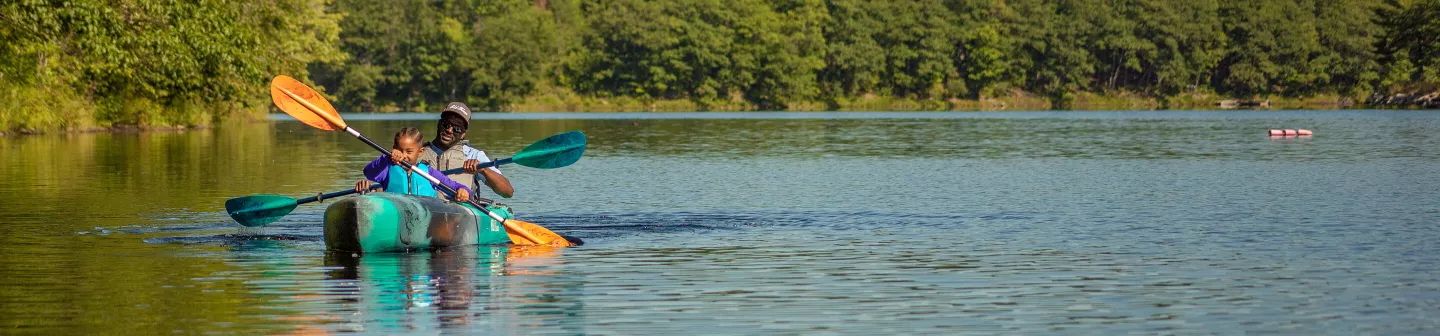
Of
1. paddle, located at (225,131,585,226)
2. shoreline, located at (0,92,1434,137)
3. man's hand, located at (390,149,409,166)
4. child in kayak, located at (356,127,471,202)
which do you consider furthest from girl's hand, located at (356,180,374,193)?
shoreline, located at (0,92,1434,137)

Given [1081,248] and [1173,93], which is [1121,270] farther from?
[1173,93]

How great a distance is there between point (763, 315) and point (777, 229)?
8155 millimetres

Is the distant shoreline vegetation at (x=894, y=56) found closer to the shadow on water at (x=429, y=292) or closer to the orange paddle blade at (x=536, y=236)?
the orange paddle blade at (x=536, y=236)

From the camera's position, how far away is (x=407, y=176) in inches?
671

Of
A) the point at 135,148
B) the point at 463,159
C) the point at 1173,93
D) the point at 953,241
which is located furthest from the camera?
the point at 1173,93

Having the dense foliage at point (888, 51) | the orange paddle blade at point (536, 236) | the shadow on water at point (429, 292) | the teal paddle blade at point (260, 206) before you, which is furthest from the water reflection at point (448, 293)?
the dense foliage at point (888, 51)

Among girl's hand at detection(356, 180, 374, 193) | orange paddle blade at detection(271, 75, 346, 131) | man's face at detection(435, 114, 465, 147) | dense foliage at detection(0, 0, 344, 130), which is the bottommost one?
girl's hand at detection(356, 180, 374, 193)

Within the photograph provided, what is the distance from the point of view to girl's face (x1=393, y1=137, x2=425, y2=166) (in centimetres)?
1647

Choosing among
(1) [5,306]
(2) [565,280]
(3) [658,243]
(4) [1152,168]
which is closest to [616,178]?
(4) [1152,168]

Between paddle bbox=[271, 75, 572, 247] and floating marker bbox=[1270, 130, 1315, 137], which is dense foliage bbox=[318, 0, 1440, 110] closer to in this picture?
floating marker bbox=[1270, 130, 1315, 137]

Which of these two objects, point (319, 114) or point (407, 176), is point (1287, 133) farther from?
point (407, 176)

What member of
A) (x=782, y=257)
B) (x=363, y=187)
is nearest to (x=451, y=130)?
(x=363, y=187)

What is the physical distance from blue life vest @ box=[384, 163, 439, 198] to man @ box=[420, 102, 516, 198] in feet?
0.67

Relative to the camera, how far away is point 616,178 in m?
32.5
